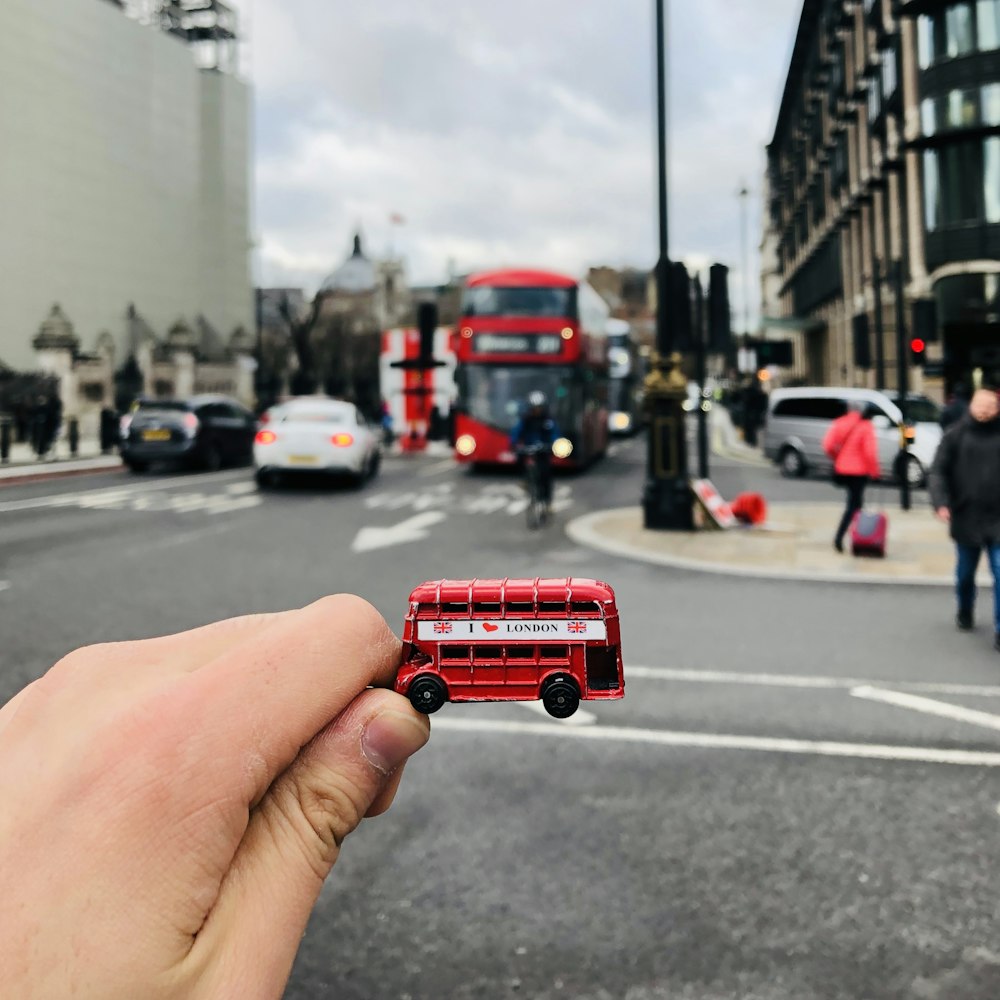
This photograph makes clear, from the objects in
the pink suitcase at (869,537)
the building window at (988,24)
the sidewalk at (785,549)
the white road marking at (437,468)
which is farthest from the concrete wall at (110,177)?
the building window at (988,24)

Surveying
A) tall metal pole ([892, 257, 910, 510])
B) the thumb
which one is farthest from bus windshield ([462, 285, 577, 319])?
the thumb

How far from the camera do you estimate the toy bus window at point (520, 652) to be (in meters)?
0.85

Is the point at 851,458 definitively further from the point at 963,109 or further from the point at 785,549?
the point at 963,109

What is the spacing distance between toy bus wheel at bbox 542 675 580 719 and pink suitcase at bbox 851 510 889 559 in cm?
1143

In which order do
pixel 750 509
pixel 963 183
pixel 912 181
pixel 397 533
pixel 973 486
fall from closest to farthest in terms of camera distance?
pixel 973 486 < pixel 397 533 < pixel 750 509 < pixel 963 183 < pixel 912 181

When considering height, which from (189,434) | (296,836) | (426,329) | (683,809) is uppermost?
(189,434)

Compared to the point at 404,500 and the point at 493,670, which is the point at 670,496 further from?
the point at 493,670

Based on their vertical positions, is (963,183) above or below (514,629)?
above

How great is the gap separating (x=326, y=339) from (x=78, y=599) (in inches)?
2806

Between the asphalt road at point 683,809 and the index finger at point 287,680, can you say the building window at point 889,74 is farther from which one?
the index finger at point 287,680

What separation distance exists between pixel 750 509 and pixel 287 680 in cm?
1394

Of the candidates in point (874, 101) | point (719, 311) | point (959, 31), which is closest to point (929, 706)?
point (719, 311)

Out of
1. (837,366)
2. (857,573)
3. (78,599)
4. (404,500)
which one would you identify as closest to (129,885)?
(78,599)

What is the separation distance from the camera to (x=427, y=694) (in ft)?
2.79
